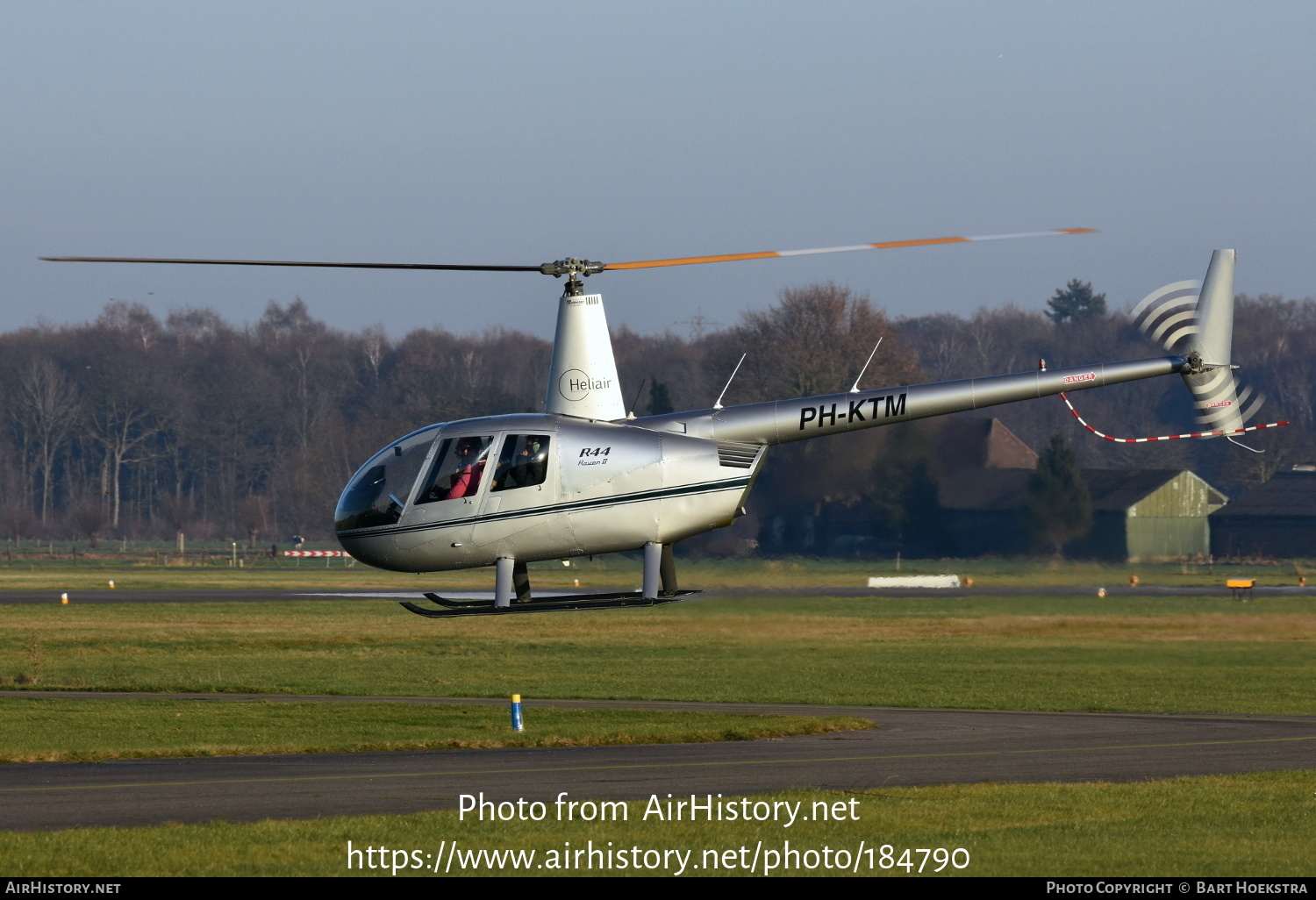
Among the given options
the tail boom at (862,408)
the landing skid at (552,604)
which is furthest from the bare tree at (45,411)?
the tail boom at (862,408)

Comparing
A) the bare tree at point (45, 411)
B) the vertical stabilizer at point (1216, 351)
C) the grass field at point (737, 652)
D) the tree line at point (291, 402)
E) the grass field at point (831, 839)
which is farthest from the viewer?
the bare tree at point (45, 411)

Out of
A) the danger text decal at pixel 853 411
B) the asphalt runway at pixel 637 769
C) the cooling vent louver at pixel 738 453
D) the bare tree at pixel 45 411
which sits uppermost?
the bare tree at pixel 45 411

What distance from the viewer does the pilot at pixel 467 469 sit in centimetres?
2272

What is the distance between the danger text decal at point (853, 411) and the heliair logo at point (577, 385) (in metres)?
2.81

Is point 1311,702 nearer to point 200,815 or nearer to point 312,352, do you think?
point 200,815

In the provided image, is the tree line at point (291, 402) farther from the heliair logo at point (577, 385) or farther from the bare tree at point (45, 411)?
the heliair logo at point (577, 385)

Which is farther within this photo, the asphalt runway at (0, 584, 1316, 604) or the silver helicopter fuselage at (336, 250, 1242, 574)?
the asphalt runway at (0, 584, 1316, 604)

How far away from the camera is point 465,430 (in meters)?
22.8

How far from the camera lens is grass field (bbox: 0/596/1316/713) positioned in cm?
3519

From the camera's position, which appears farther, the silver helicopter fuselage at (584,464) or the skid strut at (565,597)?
the silver helicopter fuselage at (584,464)

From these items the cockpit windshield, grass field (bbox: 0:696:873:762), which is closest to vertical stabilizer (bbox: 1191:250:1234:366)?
grass field (bbox: 0:696:873:762)

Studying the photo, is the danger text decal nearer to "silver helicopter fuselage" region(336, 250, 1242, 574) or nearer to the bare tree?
"silver helicopter fuselage" region(336, 250, 1242, 574)

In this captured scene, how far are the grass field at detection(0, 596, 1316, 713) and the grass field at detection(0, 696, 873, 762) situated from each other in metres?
1.80

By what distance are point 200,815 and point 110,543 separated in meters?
108
